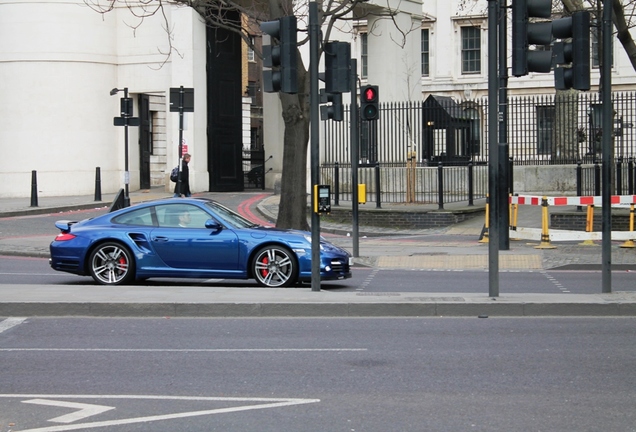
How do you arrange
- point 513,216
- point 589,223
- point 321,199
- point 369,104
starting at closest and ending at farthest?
point 321,199 → point 369,104 → point 589,223 → point 513,216

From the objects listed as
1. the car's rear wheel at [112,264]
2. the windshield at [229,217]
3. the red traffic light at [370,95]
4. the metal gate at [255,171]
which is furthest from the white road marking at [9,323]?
the metal gate at [255,171]

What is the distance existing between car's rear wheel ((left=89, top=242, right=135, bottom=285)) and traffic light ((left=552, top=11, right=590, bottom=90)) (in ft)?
21.3

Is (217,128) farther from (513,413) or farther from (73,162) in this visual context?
(513,413)

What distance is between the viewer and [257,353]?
9.65 metres

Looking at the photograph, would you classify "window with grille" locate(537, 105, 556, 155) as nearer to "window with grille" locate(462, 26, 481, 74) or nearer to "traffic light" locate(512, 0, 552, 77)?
"window with grille" locate(462, 26, 481, 74)

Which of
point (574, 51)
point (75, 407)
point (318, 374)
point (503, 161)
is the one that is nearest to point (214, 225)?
point (574, 51)

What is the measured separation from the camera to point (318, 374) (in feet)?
28.4

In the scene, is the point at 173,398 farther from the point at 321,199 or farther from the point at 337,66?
the point at 337,66

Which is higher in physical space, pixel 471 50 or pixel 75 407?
pixel 471 50

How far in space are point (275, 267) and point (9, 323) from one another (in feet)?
13.7

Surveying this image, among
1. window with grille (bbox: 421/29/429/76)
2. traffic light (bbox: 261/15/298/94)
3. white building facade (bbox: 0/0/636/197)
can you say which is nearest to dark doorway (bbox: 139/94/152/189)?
white building facade (bbox: 0/0/636/197)

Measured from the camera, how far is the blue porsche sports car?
14445 millimetres

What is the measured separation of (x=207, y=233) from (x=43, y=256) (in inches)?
263

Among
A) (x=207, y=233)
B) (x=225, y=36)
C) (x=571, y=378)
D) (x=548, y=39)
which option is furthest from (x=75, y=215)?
(x=571, y=378)
